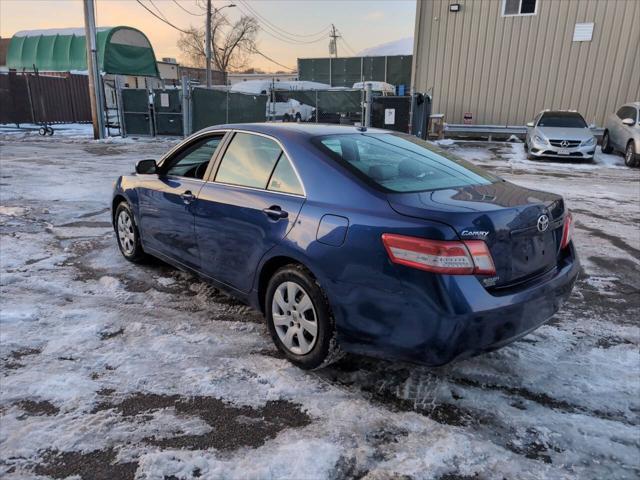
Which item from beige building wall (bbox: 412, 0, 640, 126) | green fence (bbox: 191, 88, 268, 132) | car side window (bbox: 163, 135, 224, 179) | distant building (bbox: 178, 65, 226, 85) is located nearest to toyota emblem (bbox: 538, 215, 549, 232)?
→ car side window (bbox: 163, 135, 224, 179)

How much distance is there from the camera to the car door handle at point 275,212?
300cm

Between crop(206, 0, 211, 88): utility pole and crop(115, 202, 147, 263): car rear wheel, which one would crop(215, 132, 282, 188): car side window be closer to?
crop(115, 202, 147, 263): car rear wheel

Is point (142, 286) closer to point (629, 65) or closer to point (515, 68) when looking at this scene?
point (515, 68)

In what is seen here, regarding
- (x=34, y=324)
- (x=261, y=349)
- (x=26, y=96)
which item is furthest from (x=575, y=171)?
(x=26, y=96)

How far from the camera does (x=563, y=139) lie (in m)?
13.8

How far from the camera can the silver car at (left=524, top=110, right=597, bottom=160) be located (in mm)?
13781

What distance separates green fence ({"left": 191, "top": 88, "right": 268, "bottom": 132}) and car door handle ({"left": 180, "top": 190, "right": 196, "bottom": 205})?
15.0 meters

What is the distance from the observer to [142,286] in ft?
14.6

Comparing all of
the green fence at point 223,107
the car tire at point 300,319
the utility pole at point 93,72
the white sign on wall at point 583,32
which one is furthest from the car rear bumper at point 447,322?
the white sign on wall at point 583,32

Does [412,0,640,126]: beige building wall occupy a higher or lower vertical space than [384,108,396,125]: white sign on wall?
higher

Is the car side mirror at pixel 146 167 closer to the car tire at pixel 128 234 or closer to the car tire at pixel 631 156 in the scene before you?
the car tire at pixel 128 234

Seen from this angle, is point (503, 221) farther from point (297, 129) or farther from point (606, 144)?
point (606, 144)

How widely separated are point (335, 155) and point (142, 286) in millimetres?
2406

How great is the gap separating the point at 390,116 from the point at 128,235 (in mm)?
12579
